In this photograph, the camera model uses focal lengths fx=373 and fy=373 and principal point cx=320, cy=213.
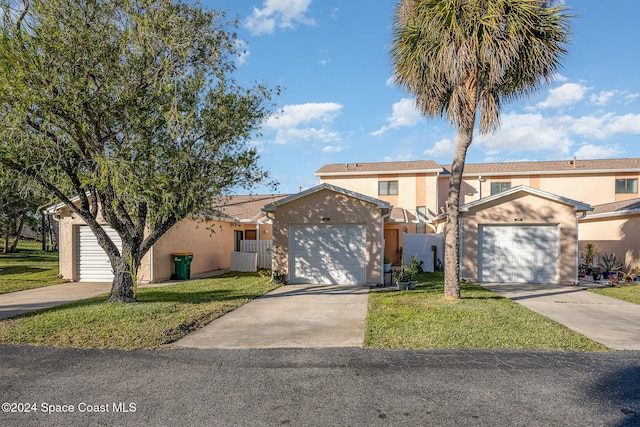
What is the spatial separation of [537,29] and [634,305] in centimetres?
749

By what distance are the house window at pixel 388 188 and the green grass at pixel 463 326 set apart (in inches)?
616

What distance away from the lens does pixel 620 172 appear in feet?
81.0

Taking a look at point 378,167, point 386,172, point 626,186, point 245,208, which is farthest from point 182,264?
point 626,186

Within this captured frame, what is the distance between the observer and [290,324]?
7664 millimetres

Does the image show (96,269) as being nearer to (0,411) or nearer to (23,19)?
(23,19)

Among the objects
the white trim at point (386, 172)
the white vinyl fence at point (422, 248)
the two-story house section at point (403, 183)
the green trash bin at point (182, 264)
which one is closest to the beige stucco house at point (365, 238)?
the green trash bin at point (182, 264)

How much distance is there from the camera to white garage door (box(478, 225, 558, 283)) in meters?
13.6

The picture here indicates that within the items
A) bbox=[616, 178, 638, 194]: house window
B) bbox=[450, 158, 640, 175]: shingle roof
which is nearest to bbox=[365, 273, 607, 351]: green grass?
bbox=[450, 158, 640, 175]: shingle roof

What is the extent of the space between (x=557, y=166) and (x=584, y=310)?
20064mm

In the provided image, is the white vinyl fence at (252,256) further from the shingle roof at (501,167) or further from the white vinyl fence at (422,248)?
the shingle roof at (501,167)

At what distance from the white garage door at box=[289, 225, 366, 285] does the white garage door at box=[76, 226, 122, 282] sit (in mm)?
7012

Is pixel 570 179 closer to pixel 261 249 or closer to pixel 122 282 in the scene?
pixel 261 249

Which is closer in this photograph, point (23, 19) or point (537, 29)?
point (23, 19)

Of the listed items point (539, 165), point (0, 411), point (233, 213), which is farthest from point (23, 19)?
point (539, 165)
